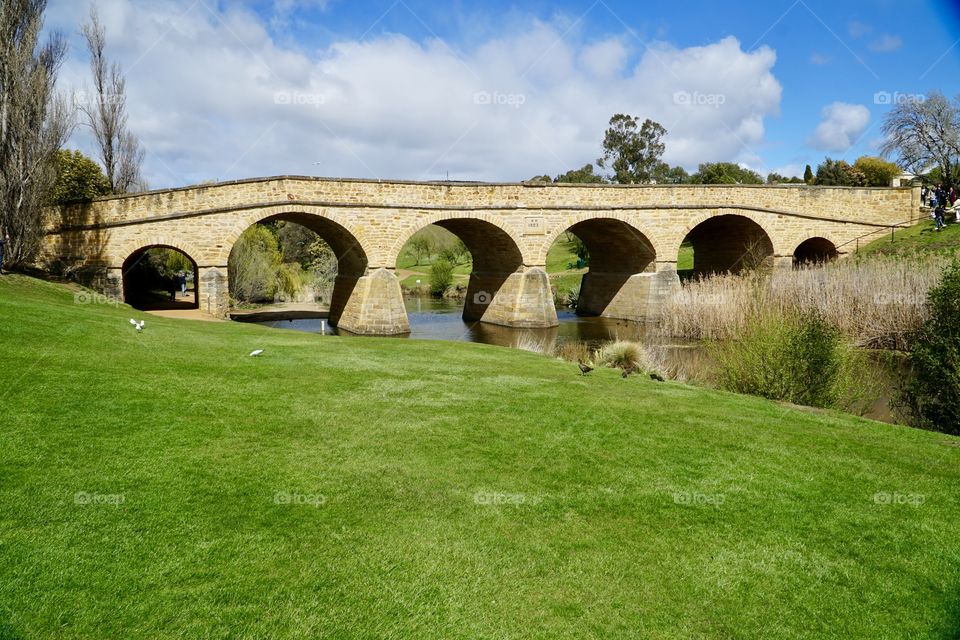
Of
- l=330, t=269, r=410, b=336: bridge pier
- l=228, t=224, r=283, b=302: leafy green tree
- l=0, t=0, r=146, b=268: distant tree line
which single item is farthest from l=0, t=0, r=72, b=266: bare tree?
l=228, t=224, r=283, b=302: leafy green tree

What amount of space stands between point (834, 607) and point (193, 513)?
4815 mm

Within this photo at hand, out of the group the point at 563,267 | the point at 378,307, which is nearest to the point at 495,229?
the point at 378,307

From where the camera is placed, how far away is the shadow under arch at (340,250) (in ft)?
82.9

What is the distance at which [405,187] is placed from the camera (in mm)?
26234

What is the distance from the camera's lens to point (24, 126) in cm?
1814

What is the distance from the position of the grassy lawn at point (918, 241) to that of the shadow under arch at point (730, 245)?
16.5 ft

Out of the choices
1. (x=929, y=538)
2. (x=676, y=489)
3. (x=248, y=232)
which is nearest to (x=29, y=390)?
(x=676, y=489)

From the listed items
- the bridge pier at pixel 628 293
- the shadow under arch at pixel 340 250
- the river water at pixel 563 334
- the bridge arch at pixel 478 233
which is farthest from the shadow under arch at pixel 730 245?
the shadow under arch at pixel 340 250

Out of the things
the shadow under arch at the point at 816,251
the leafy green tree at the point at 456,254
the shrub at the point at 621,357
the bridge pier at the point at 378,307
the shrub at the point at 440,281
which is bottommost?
the shrub at the point at 621,357

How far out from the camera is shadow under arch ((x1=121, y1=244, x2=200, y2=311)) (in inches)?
973

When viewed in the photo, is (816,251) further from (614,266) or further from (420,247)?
(420,247)

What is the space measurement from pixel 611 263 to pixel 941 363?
24.4m

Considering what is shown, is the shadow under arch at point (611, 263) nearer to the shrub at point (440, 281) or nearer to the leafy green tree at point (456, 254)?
the shrub at point (440, 281)

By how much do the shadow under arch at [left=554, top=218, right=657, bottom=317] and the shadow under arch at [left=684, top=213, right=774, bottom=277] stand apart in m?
3.21
